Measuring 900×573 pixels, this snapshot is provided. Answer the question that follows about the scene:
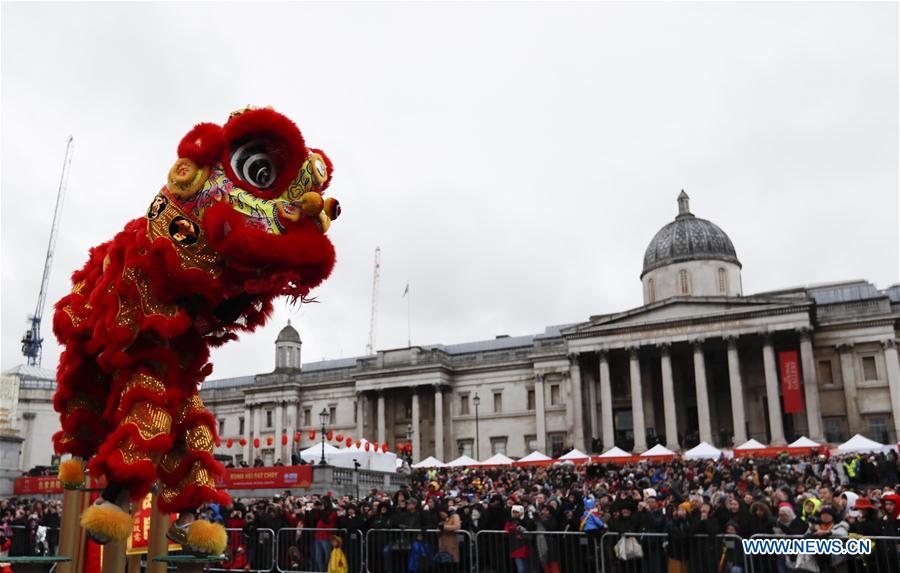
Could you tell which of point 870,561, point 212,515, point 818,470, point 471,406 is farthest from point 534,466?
point 870,561

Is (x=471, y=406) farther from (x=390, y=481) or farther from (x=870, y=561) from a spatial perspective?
(x=870, y=561)

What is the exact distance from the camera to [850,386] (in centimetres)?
4769

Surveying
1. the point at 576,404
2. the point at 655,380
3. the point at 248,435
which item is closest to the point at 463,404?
the point at 576,404

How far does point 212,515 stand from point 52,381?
59.7 metres

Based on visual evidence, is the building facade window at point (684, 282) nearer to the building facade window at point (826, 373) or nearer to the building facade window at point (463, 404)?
the building facade window at point (826, 373)

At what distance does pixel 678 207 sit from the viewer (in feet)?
190

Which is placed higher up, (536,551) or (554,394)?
(554,394)

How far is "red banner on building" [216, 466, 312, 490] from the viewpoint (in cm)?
2916

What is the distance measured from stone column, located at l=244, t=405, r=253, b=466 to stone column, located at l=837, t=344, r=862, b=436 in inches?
1810

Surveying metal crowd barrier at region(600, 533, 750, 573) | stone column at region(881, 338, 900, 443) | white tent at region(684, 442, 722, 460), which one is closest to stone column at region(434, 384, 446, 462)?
white tent at region(684, 442, 722, 460)

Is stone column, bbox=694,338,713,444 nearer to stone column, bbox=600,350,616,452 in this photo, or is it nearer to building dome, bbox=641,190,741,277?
stone column, bbox=600,350,616,452

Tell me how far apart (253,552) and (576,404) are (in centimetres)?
3890

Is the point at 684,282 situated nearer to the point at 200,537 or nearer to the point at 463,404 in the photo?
the point at 463,404

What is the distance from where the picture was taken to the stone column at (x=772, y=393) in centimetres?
4572
